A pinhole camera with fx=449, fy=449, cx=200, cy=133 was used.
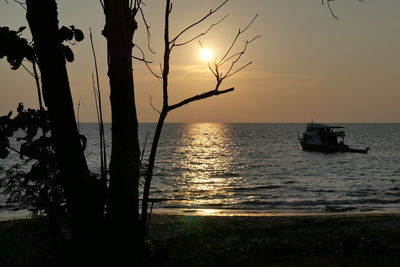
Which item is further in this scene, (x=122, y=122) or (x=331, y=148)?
(x=331, y=148)

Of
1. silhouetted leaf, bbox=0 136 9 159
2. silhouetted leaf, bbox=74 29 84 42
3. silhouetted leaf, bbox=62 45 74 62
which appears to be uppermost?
silhouetted leaf, bbox=74 29 84 42

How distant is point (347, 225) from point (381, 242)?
18.8ft

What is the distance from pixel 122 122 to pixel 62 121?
2.67 ft

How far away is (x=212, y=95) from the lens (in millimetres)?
6023

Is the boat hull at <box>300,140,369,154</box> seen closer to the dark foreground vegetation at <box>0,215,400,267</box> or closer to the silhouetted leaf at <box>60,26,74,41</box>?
the dark foreground vegetation at <box>0,215,400,267</box>

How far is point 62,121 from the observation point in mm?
6020

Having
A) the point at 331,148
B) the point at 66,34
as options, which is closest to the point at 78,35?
the point at 66,34

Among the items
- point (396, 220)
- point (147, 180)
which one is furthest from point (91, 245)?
point (396, 220)

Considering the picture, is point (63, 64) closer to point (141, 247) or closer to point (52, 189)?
point (52, 189)

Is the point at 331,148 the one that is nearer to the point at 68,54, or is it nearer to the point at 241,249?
the point at 241,249

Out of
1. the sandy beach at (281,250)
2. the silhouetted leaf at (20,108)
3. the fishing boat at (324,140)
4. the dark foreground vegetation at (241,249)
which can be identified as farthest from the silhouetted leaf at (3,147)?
the fishing boat at (324,140)

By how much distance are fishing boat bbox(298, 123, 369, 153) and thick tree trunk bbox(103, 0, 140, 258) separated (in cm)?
7561

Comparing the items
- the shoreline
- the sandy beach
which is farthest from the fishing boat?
the sandy beach

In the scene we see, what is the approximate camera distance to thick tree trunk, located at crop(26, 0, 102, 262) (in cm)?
593
